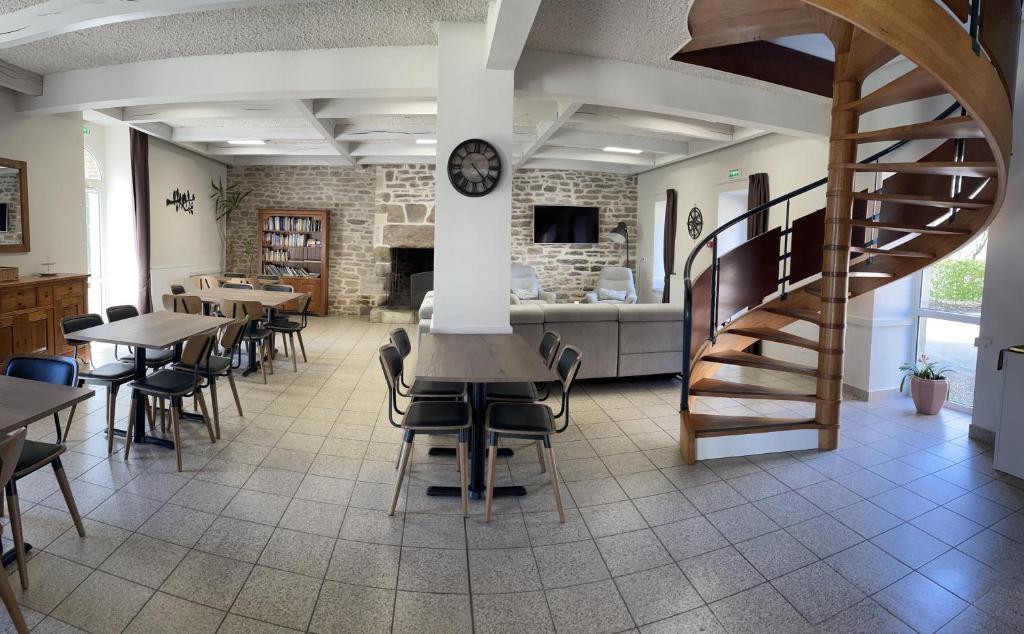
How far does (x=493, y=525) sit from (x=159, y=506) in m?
1.71

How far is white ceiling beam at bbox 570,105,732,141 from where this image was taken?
19.8 feet

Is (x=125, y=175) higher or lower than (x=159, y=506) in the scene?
higher

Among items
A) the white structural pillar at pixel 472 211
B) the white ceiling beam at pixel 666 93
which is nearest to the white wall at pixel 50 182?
the white structural pillar at pixel 472 211

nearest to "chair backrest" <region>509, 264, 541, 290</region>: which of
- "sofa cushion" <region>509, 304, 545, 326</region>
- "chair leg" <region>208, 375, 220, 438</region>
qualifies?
"sofa cushion" <region>509, 304, 545, 326</region>

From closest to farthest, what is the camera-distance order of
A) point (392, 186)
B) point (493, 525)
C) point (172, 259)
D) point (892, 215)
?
1. point (493, 525)
2. point (892, 215)
3. point (172, 259)
4. point (392, 186)

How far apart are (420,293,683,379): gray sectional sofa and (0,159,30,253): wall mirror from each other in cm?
392

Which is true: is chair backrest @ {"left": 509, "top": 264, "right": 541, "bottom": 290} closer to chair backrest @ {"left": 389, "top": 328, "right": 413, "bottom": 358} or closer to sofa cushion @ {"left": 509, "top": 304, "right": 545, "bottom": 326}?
sofa cushion @ {"left": 509, "top": 304, "right": 545, "bottom": 326}

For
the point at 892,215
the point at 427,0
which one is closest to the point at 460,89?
the point at 427,0

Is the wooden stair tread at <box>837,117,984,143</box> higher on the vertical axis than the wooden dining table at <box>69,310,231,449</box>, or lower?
higher

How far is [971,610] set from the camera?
7.24ft

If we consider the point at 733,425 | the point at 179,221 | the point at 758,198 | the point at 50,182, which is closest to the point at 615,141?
the point at 758,198

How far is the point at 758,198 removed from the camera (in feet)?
21.7

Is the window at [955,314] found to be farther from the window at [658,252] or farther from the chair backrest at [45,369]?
the chair backrest at [45,369]

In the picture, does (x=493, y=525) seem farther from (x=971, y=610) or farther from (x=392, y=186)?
(x=392, y=186)
